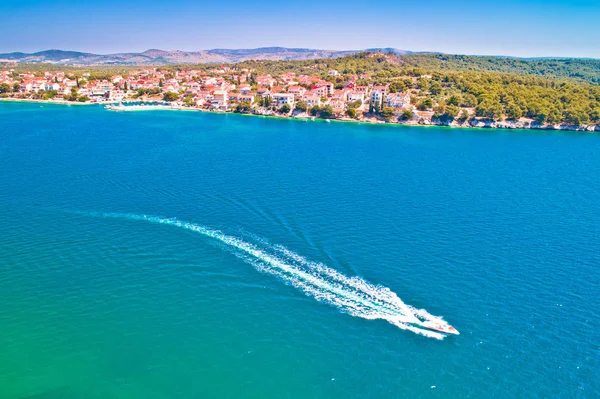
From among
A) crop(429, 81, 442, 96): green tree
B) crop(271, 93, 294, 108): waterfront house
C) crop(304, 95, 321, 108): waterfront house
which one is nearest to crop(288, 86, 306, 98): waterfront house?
crop(304, 95, 321, 108): waterfront house

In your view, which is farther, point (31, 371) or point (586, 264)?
point (586, 264)

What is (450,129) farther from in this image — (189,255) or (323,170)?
(189,255)

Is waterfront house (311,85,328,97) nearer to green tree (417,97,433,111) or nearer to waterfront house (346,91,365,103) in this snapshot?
waterfront house (346,91,365,103)

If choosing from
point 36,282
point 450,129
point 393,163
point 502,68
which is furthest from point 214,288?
point 502,68

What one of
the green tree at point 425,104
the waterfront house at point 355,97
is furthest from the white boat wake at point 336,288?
the waterfront house at point 355,97

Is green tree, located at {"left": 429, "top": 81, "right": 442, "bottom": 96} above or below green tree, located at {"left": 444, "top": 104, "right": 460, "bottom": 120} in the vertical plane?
above

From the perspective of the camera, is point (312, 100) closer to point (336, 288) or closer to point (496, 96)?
point (496, 96)

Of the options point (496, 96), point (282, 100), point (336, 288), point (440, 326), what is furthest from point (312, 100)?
point (440, 326)
